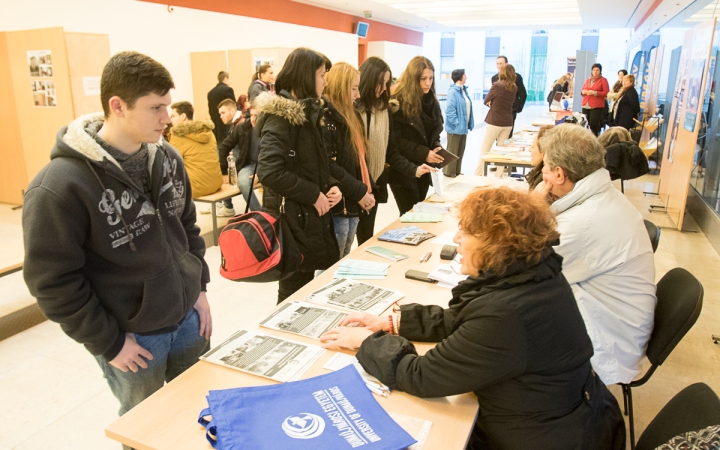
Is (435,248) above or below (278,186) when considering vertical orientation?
below

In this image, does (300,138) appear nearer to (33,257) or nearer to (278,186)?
(278,186)

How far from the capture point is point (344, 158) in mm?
2775

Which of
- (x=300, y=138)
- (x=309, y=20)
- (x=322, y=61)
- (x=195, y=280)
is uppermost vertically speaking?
(x=309, y=20)

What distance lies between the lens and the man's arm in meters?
1.29

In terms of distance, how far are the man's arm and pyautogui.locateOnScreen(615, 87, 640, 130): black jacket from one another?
31.2ft

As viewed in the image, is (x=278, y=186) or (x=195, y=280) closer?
(x=195, y=280)

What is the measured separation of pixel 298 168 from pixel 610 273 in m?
1.45

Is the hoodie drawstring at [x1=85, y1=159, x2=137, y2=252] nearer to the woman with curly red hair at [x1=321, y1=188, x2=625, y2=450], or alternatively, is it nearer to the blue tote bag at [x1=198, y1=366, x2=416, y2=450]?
the blue tote bag at [x1=198, y1=366, x2=416, y2=450]

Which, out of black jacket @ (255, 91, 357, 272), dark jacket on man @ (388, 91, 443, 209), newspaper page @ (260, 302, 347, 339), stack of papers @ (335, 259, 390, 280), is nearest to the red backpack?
black jacket @ (255, 91, 357, 272)

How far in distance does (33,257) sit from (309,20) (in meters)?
10.9

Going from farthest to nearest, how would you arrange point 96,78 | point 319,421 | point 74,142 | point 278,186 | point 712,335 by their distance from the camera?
1. point 96,78
2. point 712,335
3. point 278,186
4. point 74,142
5. point 319,421

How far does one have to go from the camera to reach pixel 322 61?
2.43m

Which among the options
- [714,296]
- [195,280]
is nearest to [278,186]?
[195,280]

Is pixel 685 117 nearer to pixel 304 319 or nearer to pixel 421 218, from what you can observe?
pixel 421 218
